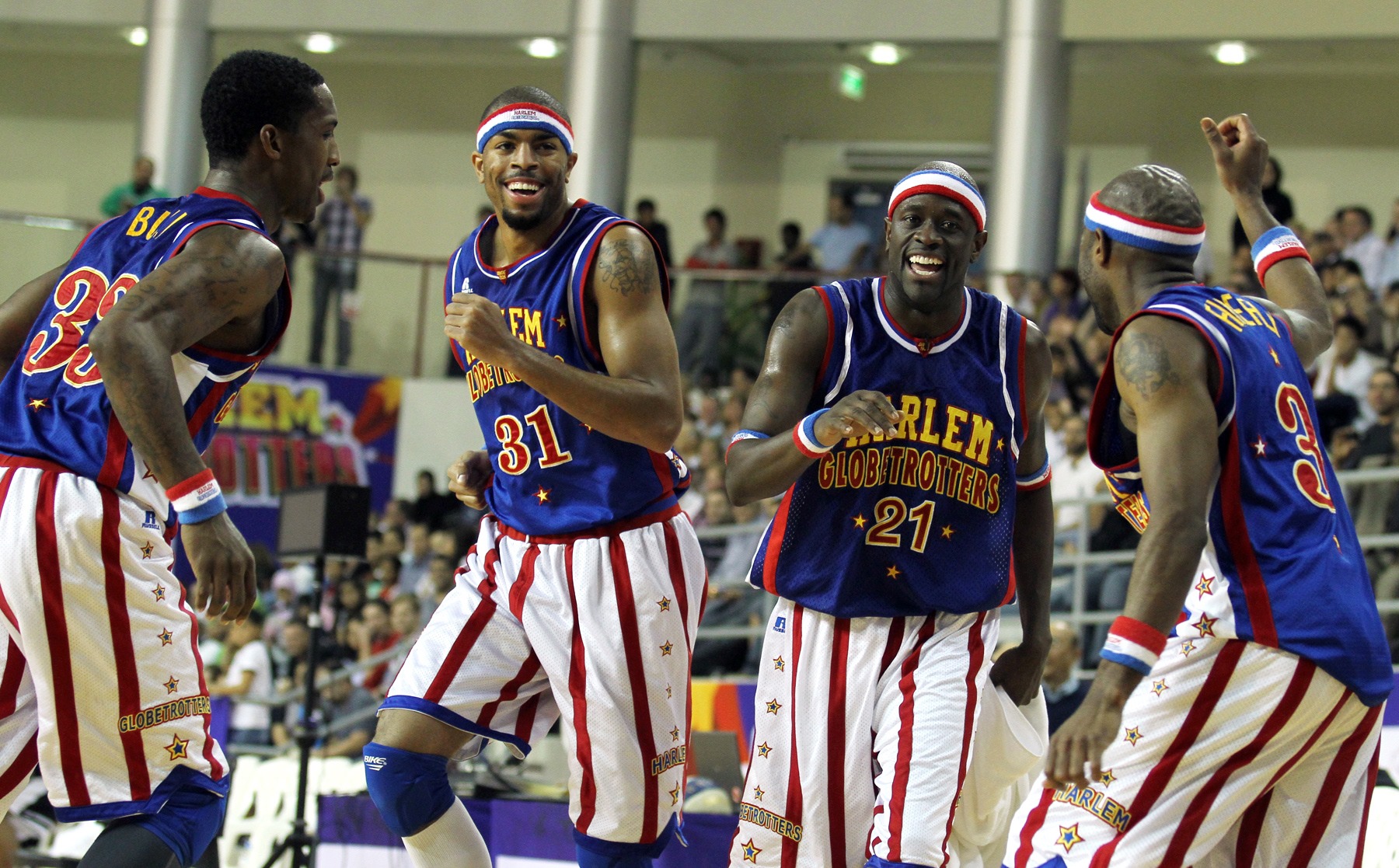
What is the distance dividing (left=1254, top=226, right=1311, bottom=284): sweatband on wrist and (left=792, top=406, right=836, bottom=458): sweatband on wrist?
1586 millimetres

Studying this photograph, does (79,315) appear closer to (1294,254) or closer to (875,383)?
(875,383)

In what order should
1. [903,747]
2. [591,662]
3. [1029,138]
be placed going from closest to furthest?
1. [903,747]
2. [591,662]
3. [1029,138]

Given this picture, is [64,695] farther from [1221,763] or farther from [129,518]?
[1221,763]

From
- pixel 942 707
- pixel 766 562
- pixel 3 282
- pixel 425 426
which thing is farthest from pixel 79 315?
pixel 425 426

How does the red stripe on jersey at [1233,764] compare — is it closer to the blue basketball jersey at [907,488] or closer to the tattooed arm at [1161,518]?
the tattooed arm at [1161,518]

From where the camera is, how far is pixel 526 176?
4852 millimetres

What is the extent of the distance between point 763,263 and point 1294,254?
16.6 meters

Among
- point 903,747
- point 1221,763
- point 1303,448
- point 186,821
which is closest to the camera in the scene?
point 1221,763

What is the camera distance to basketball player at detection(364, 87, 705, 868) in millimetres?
4641

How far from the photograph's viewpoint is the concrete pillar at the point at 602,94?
1755cm

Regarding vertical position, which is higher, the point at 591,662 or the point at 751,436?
the point at 751,436

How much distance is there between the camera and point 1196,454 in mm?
3658

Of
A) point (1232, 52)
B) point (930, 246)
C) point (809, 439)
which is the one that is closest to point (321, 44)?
point (1232, 52)

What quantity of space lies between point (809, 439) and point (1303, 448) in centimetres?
126
